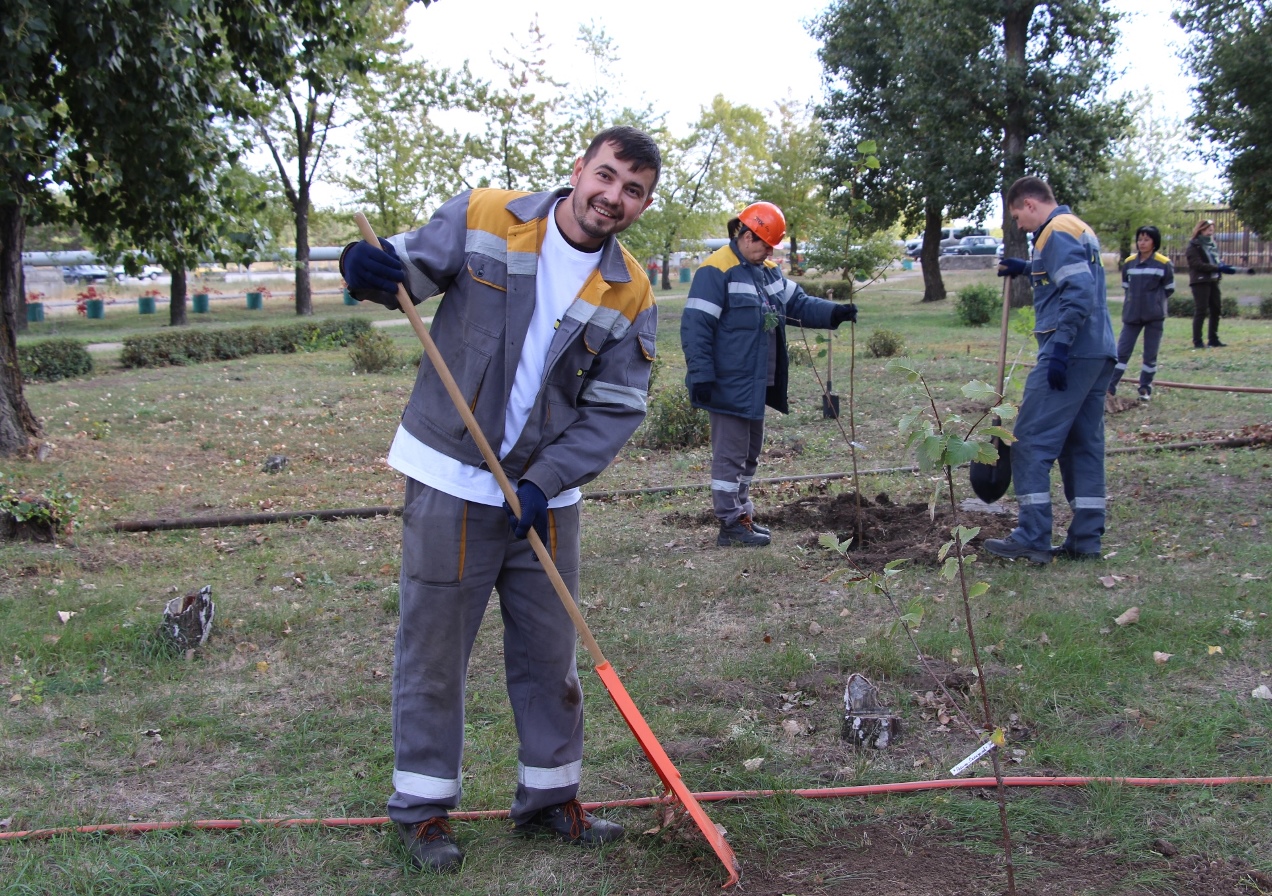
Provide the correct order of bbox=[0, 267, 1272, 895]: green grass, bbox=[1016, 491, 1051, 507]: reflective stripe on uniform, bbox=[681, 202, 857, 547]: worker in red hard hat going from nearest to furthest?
bbox=[0, 267, 1272, 895]: green grass < bbox=[1016, 491, 1051, 507]: reflective stripe on uniform < bbox=[681, 202, 857, 547]: worker in red hard hat

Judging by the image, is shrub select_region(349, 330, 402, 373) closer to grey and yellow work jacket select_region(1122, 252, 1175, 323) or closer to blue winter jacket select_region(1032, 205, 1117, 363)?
grey and yellow work jacket select_region(1122, 252, 1175, 323)

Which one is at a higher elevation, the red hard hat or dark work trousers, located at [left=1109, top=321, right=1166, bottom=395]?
the red hard hat

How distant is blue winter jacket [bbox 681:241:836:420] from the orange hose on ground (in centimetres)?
318

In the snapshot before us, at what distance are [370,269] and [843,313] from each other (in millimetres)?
3718

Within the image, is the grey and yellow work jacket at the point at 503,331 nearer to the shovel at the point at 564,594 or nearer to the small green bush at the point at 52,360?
the shovel at the point at 564,594

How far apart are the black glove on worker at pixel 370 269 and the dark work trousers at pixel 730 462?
3781mm

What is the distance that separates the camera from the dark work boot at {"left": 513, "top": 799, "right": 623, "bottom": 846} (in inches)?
122

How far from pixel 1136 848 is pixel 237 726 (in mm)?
3110

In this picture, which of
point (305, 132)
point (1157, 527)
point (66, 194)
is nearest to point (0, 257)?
point (66, 194)

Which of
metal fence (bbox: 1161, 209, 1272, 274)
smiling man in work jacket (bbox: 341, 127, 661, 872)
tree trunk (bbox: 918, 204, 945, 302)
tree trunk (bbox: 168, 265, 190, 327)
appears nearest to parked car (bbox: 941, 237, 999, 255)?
metal fence (bbox: 1161, 209, 1272, 274)

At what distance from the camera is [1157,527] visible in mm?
6363

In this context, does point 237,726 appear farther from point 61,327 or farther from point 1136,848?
point 61,327

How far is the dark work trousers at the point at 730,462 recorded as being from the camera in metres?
6.37

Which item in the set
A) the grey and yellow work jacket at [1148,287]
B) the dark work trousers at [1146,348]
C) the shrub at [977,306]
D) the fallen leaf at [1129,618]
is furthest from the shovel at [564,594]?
the shrub at [977,306]
